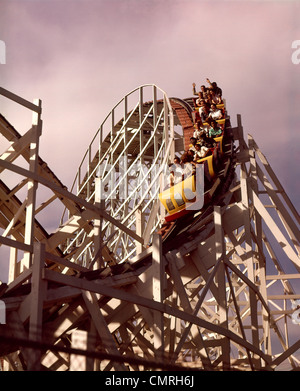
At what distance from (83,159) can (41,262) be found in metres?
12.4

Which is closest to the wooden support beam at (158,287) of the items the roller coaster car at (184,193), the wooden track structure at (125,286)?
the wooden track structure at (125,286)

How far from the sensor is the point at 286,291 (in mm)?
12586

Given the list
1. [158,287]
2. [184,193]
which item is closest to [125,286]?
[158,287]

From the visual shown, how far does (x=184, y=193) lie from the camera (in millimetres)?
10609

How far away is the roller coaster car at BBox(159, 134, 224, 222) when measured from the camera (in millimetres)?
10586
